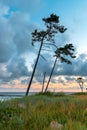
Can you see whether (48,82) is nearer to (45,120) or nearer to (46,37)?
(46,37)

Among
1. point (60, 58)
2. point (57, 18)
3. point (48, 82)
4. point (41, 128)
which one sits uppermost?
point (57, 18)

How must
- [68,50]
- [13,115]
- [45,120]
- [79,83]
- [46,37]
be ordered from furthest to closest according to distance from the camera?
[79,83]
[68,50]
[46,37]
[13,115]
[45,120]

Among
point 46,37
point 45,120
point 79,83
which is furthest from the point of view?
point 79,83

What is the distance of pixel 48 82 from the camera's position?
6300 centimetres

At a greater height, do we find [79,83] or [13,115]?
[79,83]

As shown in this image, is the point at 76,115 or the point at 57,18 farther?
the point at 57,18

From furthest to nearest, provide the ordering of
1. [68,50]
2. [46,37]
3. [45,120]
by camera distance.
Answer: [68,50] < [46,37] < [45,120]

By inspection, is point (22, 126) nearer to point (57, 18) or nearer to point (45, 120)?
point (45, 120)

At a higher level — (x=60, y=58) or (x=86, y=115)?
(x=60, y=58)

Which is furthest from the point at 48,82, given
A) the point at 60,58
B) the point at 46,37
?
the point at 46,37

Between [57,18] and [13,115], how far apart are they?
144 ft

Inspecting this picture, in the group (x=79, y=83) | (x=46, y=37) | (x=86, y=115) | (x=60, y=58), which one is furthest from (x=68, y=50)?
(x=79, y=83)

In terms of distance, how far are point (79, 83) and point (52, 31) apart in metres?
57.2

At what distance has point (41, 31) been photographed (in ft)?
186
